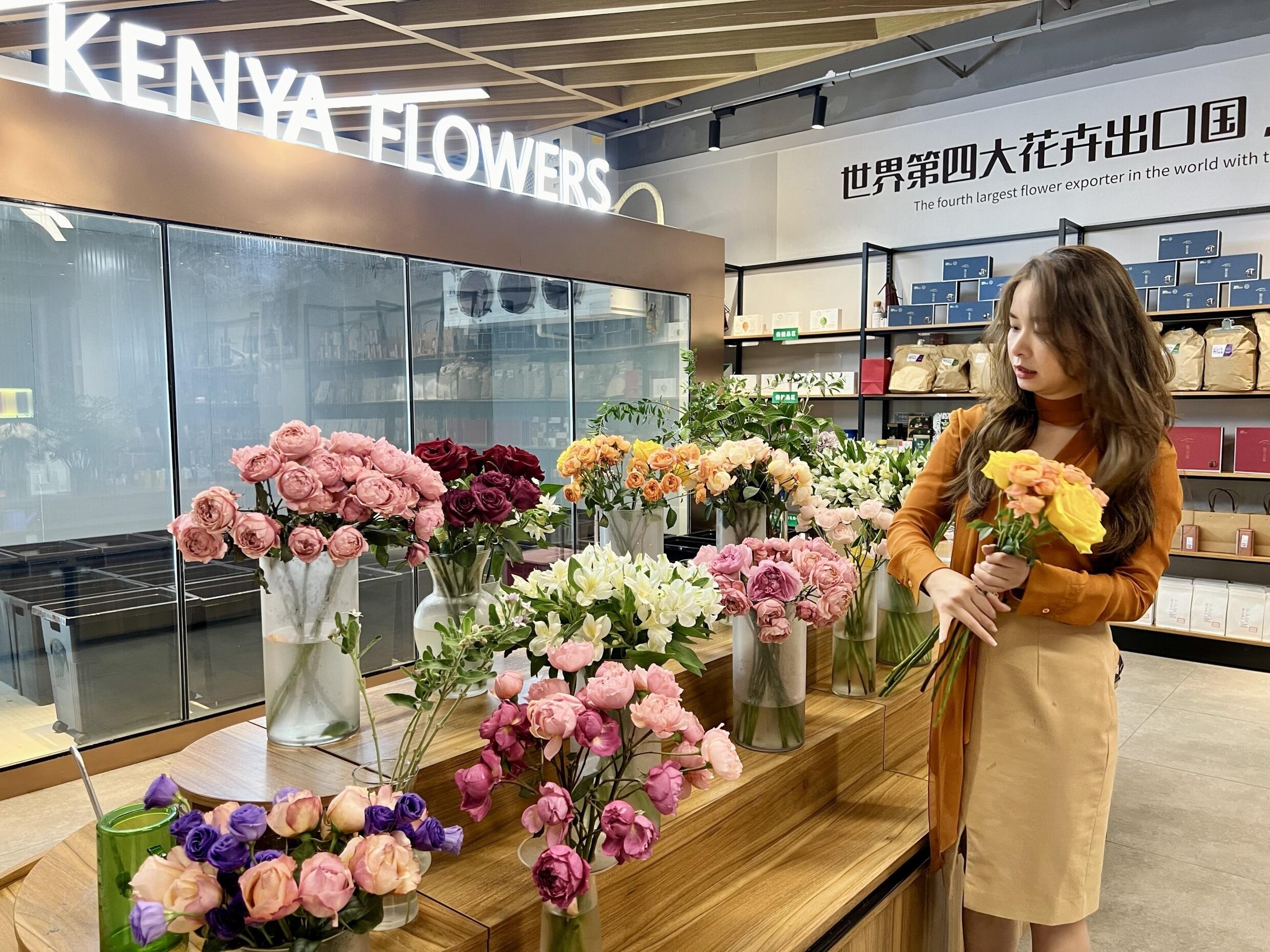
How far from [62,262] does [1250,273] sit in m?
5.74

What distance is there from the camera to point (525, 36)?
461 cm

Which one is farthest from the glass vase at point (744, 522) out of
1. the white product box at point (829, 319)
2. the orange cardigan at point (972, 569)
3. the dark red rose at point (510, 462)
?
the white product box at point (829, 319)

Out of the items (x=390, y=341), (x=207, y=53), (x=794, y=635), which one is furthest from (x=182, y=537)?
(x=207, y=53)

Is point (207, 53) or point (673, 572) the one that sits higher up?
point (207, 53)

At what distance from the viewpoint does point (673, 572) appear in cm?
123

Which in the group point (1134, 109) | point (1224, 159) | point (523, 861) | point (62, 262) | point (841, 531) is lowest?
point (523, 861)

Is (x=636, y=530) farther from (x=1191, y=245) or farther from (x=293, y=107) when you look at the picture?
(x=1191, y=245)

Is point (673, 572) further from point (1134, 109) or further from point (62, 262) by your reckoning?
point (1134, 109)

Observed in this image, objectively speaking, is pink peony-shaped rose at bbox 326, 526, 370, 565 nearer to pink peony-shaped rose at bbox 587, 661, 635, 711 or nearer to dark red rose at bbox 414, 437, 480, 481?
dark red rose at bbox 414, 437, 480, 481

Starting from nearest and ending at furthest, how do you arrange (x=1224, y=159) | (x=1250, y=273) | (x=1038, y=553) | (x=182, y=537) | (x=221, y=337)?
A: (x=182, y=537)
(x=1038, y=553)
(x=221, y=337)
(x=1250, y=273)
(x=1224, y=159)

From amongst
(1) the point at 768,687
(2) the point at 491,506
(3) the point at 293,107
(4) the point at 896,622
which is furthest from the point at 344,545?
(3) the point at 293,107

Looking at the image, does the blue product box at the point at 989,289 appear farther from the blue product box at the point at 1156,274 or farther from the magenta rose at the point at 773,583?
the magenta rose at the point at 773,583

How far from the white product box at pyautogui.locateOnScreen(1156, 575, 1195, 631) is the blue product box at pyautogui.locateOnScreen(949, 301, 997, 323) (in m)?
1.90

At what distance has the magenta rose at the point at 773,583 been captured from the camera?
4.84ft
